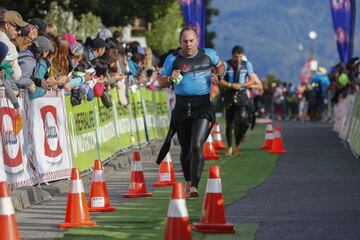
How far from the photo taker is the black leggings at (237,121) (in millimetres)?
23781

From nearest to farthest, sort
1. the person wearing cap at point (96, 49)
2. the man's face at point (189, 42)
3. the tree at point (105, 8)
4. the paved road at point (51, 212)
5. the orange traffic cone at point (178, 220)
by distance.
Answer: the orange traffic cone at point (178, 220), the paved road at point (51, 212), the man's face at point (189, 42), the person wearing cap at point (96, 49), the tree at point (105, 8)

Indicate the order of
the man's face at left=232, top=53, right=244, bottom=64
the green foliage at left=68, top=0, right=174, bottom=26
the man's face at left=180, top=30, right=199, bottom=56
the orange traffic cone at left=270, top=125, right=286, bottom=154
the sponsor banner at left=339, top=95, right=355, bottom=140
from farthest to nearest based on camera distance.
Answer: the green foliage at left=68, top=0, right=174, bottom=26
the sponsor banner at left=339, top=95, right=355, bottom=140
the orange traffic cone at left=270, top=125, right=286, bottom=154
the man's face at left=232, top=53, right=244, bottom=64
the man's face at left=180, top=30, right=199, bottom=56

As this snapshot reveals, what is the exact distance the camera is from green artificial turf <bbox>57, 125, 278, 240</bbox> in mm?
10805

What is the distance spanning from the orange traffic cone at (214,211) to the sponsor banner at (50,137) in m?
4.80

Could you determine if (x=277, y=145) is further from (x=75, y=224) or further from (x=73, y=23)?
(x=73, y=23)

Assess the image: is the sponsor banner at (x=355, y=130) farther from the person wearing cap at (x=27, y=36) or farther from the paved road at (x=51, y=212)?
the person wearing cap at (x=27, y=36)

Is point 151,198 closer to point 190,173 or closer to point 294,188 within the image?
point 190,173

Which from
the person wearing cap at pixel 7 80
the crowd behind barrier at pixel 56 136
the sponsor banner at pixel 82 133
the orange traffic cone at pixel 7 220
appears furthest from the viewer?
the sponsor banner at pixel 82 133

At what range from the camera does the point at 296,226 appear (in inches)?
445

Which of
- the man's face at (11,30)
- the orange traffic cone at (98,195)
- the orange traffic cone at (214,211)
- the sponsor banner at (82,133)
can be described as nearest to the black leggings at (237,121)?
the sponsor banner at (82,133)

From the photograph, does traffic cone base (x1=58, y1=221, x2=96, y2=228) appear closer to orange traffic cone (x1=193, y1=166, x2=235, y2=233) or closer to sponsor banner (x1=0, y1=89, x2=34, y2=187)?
orange traffic cone (x1=193, y1=166, x2=235, y2=233)

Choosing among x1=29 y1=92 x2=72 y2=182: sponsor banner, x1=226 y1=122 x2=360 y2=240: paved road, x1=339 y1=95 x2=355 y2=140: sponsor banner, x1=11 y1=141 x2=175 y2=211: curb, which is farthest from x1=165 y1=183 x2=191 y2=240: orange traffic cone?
x1=339 y1=95 x2=355 y2=140: sponsor banner

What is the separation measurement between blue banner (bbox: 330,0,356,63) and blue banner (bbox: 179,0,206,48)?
4061 mm

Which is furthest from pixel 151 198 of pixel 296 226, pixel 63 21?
pixel 63 21
